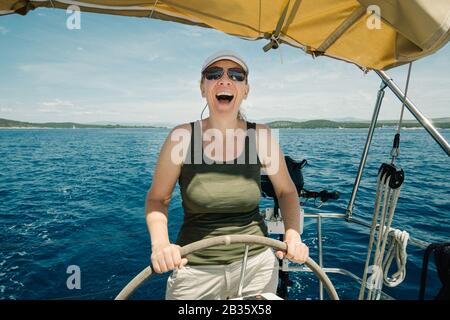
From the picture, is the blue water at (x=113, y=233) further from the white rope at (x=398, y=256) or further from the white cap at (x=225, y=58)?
the white cap at (x=225, y=58)

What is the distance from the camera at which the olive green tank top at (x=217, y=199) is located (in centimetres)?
153

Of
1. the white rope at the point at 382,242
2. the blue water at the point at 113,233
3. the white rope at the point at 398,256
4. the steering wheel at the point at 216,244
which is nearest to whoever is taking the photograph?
the steering wheel at the point at 216,244

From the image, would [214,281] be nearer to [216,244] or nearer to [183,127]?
[216,244]

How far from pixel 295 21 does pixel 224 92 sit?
1.15 metres

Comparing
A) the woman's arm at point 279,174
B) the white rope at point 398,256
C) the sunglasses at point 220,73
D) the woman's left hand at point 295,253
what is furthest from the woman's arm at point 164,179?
the white rope at point 398,256

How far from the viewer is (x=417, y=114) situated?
2.02 metres

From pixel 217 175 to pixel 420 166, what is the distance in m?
19.1

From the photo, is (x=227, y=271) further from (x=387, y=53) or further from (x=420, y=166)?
(x=420, y=166)

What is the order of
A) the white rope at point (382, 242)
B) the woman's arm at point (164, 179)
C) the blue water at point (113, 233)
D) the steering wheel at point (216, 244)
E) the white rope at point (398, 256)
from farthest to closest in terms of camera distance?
the blue water at point (113, 233), the white rope at point (398, 256), the white rope at point (382, 242), the woman's arm at point (164, 179), the steering wheel at point (216, 244)

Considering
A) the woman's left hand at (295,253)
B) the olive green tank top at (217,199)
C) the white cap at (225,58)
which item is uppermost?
the white cap at (225,58)

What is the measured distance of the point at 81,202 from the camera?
32.1 feet

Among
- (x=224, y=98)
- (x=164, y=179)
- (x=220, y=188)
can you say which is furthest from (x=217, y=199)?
(x=224, y=98)

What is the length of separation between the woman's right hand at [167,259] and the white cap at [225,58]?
1.16 m

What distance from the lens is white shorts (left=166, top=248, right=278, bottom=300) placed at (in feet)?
5.01
